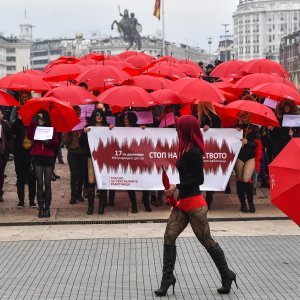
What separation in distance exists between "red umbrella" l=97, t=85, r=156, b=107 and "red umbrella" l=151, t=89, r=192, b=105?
0.83 ft

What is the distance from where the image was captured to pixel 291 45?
16262 cm

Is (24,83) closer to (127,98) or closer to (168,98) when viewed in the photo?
(127,98)

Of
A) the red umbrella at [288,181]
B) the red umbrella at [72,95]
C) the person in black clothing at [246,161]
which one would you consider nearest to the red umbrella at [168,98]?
the person in black clothing at [246,161]

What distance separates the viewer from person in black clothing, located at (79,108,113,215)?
1373 cm

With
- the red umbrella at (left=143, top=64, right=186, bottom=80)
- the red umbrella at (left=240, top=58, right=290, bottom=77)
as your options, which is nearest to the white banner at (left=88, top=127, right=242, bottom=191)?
the red umbrella at (left=143, top=64, right=186, bottom=80)

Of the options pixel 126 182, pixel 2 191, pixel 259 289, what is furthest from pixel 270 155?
pixel 259 289

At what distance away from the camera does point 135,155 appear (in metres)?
13.9

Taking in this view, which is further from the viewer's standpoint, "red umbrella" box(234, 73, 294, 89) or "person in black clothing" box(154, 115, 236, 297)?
"red umbrella" box(234, 73, 294, 89)

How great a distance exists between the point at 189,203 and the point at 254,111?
546 cm

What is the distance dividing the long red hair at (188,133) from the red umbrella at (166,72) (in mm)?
10710

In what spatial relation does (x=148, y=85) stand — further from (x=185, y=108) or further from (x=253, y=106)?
(x=253, y=106)

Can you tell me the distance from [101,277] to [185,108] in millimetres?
5803

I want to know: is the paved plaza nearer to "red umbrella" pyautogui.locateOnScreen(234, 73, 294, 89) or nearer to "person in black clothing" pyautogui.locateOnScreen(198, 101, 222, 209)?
"person in black clothing" pyautogui.locateOnScreen(198, 101, 222, 209)

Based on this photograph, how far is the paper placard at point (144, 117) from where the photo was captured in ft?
46.2
